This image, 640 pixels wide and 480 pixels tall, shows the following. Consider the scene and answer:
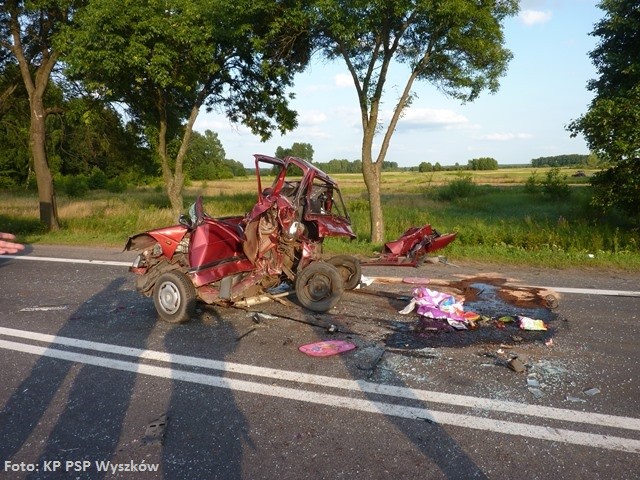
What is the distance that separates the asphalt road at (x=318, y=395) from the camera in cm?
277

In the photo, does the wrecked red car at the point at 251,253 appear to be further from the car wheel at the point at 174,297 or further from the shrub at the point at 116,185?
the shrub at the point at 116,185

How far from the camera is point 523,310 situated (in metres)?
5.58

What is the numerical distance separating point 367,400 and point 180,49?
42.8ft

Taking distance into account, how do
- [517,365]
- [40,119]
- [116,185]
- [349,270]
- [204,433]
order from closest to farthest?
[204,433]
[517,365]
[349,270]
[40,119]
[116,185]

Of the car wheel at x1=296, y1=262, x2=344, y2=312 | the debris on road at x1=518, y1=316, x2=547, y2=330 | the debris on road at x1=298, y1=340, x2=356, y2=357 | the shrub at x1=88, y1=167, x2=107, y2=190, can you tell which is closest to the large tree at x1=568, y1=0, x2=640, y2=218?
the debris on road at x1=518, y1=316, x2=547, y2=330

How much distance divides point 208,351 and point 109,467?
1.78m

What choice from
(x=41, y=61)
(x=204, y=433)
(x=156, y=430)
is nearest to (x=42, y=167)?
(x=41, y=61)

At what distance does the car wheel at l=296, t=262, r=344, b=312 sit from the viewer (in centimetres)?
566

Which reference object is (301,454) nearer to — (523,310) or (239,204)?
(523,310)

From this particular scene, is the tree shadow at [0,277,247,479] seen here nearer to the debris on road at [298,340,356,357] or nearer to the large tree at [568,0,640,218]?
the debris on road at [298,340,356,357]

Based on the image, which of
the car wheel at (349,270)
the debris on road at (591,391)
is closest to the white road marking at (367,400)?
the debris on road at (591,391)

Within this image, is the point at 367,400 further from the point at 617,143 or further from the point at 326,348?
the point at 617,143

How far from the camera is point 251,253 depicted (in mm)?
5762

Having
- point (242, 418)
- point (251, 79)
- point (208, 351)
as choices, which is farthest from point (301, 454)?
point (251, 79)
